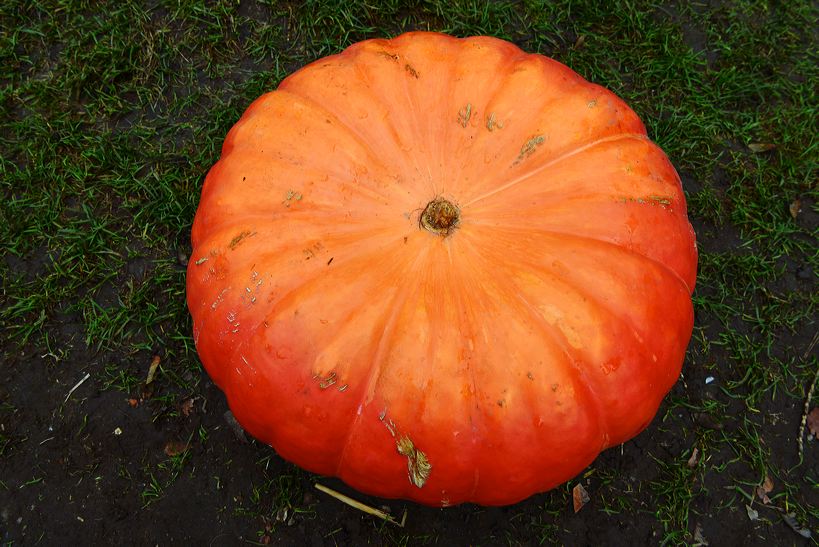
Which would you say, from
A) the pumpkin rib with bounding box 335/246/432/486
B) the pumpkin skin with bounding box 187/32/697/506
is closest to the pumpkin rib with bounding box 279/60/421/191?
the pumpkin skin with bounding box 187/32/697/506

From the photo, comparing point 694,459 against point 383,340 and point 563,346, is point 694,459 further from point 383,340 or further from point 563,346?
point 383,340

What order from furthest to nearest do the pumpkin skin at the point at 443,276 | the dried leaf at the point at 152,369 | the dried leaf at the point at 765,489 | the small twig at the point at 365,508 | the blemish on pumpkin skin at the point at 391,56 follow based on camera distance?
the dried leaf at the point at 152,369
the dried leaf at the point at 765,489
the small twig at the point at 365,508
the blemish on pumpkin skin at the point at 391,56
the pumpkin skin at the point at 443,276

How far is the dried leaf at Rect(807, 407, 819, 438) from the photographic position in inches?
117

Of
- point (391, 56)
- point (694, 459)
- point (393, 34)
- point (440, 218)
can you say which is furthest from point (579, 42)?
point (694, 459)

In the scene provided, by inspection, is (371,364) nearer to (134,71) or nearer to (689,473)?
(689,473)

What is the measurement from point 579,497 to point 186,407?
6.35 ft

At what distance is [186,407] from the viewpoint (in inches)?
116

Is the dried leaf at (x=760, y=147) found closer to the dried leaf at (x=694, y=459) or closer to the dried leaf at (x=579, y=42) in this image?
the dried leaf at (x=579, y=42)

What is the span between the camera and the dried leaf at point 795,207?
3304 mm

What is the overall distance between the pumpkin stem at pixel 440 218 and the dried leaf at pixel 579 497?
158 cm

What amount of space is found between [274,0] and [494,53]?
1.74 m

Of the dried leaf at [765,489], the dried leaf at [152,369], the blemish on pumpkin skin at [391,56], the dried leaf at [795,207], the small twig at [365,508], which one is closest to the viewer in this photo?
the blemish on pumpkin skin at [391,56]

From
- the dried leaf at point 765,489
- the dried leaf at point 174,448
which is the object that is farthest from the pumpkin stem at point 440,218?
the dried leaf at point 765,489

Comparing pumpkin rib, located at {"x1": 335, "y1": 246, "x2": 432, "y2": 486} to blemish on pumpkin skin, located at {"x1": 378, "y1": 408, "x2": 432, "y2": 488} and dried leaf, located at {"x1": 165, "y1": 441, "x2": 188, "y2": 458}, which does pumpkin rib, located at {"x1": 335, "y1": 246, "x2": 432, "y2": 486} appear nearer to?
blemish on pumpkin skin, located at {"x1": 378, "y1": 408, "x2": 432, "y2": 488}
